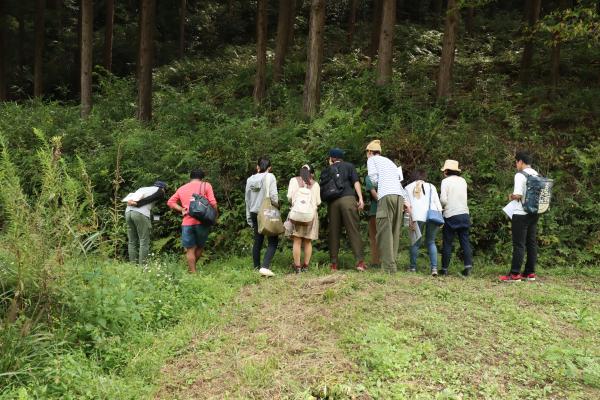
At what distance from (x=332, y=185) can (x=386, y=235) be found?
1.29m

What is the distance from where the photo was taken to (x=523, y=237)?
836 centimetres

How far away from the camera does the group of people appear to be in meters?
8.50

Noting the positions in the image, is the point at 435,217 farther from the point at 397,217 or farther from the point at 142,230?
the point at 142,230

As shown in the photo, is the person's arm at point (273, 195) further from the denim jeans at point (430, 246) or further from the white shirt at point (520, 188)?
the white shirt at point (520, 188)

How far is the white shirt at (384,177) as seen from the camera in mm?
8625

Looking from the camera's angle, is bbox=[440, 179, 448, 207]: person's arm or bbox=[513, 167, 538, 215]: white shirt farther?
bbox=[440, 179, 448, 207]: person's arm

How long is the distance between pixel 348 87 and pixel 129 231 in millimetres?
8587

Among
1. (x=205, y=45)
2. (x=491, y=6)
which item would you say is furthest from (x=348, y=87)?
(x=491, y=6)

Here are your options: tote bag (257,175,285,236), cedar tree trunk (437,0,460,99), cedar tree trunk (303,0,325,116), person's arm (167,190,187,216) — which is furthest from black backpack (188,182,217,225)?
cedar tree trunk (437,0,460,99)

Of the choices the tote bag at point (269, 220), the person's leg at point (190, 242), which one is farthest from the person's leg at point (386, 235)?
the person's leg at point (190, 242)

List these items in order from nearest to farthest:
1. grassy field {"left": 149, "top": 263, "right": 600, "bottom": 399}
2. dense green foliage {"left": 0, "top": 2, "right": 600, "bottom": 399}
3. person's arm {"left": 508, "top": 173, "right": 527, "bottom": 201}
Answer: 1. grassy field {"left": 149, "top": 263, "right": 600, "bottom": 399}
2. dense green foliage {"left": 0, "top": 2, "right": 600, "bottom": 399}
3. person's arm {"left": 508, "top": 173, "right": 527, "bottom": 201}

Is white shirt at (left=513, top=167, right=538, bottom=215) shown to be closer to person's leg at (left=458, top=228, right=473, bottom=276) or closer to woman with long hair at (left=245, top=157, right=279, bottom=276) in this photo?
person's leg at (left=458, top=228, right=473, bottom=276)

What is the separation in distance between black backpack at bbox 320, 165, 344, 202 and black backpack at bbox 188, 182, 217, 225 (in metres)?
2.00

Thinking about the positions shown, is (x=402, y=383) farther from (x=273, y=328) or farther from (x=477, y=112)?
(x=477, y=112)
